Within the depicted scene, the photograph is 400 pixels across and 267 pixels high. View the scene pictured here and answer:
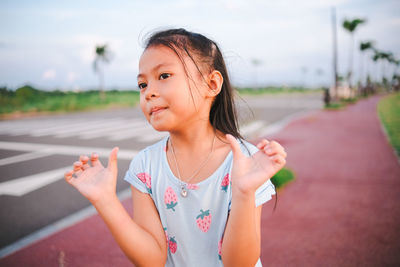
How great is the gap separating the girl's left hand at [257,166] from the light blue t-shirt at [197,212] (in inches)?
7.5

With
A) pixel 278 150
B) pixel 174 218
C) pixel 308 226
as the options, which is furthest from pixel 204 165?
pixel 308 226

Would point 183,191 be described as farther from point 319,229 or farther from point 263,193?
point 319,229

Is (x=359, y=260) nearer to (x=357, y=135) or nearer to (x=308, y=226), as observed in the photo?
(x=308, y=226)

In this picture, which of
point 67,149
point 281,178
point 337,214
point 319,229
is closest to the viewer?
point 319,229

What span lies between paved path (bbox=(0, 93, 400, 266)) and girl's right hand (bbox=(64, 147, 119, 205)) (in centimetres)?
167

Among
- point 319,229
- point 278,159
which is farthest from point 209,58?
point 319,229

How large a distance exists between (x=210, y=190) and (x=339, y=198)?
10.5 feet

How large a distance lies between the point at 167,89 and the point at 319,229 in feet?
8.49

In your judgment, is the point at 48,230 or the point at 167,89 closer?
the point at 167,89

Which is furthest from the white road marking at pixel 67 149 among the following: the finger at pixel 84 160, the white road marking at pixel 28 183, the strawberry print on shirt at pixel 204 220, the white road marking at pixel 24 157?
the strawberry print on shirt at pixel 204 220

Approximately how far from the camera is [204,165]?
1283 mm

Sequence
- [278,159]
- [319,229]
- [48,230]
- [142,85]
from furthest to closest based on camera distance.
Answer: [48,230], [319,229], [142,85], [278,159]

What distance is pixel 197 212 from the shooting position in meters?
1.21

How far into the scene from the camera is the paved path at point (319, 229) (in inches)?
101
